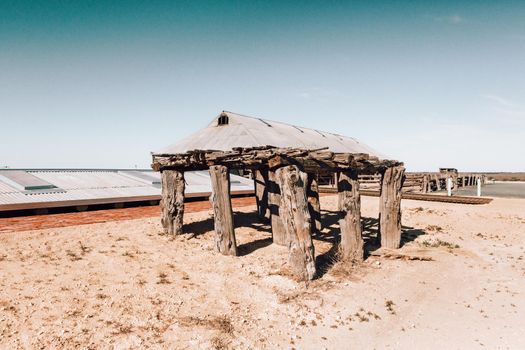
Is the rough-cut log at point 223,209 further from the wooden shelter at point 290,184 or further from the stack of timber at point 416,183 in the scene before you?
the stack of timber at point 416,183

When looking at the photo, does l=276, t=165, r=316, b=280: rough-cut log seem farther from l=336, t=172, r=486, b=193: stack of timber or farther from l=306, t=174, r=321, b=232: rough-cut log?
l=336, t=172, r=486, b=193: stack of timber

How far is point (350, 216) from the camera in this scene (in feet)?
28.1

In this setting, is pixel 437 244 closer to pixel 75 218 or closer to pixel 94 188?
pixel 75 218

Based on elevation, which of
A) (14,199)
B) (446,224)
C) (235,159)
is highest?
(235,159)

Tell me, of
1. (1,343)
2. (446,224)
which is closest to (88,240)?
(1,343)

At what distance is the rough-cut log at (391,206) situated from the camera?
31.7 feet

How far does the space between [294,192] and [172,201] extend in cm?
535

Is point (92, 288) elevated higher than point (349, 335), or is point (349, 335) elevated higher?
point (92, 288)

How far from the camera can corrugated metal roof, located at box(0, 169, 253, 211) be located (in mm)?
13145

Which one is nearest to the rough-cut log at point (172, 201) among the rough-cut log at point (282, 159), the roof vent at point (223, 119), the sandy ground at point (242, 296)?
the sandy ground at point (242, 296)

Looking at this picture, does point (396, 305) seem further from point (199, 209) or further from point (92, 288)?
point (199, 209)

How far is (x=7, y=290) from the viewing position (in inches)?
233

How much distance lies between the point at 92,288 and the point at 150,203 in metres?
10.8

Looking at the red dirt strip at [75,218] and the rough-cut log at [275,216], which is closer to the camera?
the rough-cut log at [275,216]
